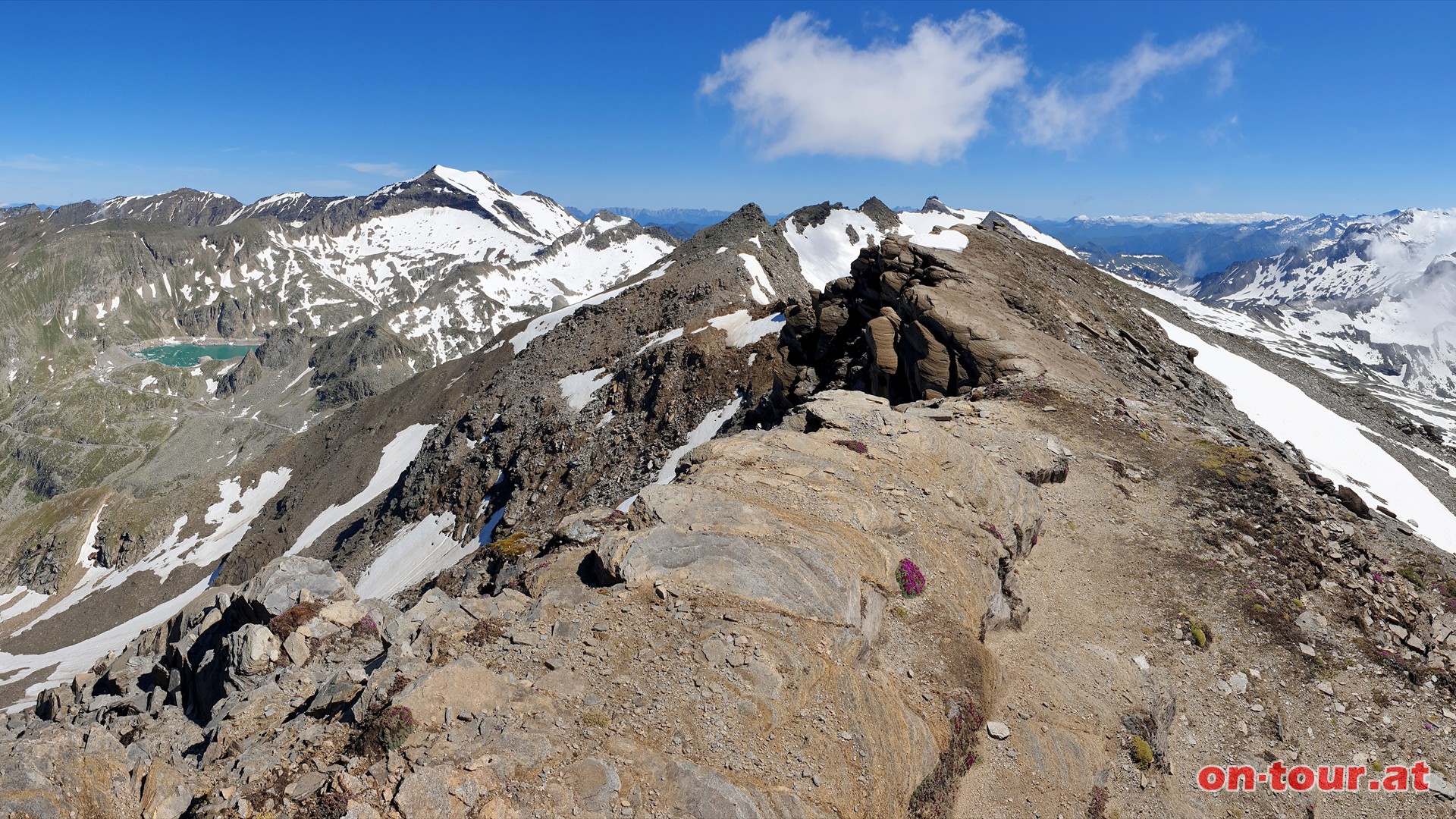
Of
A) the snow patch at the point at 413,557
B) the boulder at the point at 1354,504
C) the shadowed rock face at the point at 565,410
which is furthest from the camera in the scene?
the snow patch at the point at 413,557

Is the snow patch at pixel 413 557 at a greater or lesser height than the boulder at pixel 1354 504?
lesser

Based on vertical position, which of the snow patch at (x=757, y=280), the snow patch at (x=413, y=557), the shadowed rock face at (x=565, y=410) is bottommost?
the snow patch at (x=413, y=557)

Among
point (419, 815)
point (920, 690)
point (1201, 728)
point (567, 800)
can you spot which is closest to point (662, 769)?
point (567, 800)

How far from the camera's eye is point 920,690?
40.4 ft

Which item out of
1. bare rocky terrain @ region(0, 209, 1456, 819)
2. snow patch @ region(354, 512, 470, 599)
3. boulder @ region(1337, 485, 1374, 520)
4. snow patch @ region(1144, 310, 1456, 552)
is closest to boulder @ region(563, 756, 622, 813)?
bare rocky terrain @ region(0, 209, 1456, 819)

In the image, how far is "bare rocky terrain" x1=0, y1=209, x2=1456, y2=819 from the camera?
31.8 ft

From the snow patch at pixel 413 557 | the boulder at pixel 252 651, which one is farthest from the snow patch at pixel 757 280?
the boulder at pixel 252 651

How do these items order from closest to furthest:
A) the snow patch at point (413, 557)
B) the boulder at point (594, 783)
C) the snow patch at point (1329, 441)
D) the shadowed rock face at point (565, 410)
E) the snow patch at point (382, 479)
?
the boulder at point (594, 783)
the snow patch at point (1329, 441)
the shadowed rock face at point (565, 410)
the snow patch at point (413, 557)
the snow patch at point (382, 479)

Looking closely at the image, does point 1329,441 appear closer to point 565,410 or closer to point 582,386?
point 565,410

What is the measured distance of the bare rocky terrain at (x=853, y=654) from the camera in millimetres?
9688

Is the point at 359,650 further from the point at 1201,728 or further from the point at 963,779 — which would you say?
the point at 1201,728

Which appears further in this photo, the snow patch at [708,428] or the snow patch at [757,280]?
the snow patch at [757,280]

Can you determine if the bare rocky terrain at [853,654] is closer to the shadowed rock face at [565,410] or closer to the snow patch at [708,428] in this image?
the shadowed rock face at [565,410]

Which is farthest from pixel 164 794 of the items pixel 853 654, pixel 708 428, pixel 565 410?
pixel 565 410
